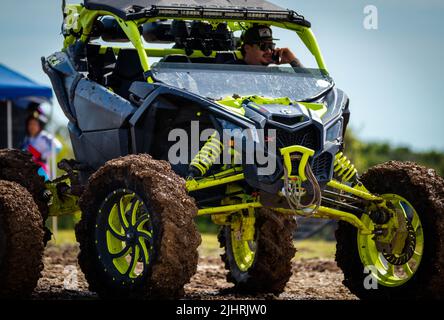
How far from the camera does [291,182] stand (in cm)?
1083

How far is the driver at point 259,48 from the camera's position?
12.8 meters

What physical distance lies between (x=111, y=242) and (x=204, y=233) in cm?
1488

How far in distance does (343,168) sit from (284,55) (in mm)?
1890

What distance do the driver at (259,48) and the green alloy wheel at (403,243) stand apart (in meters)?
1.69

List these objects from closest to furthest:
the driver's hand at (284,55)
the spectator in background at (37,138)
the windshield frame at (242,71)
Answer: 1. the windshield frame at (242,71)
2. the driver's hand at (284,55)
3. the spectator in background at (37,138)

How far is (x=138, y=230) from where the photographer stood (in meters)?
10.7

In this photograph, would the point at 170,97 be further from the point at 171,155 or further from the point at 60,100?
the point at 60,100

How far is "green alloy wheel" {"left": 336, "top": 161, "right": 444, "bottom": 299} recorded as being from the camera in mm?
11344

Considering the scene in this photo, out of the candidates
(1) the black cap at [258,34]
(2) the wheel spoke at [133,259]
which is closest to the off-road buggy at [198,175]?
(2) the wheel spoke at [133,259]

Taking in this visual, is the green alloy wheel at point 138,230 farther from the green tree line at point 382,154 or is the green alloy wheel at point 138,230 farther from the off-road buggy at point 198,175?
the green tree line at point 382,154

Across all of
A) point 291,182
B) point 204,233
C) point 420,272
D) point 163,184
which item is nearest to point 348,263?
point 420,272

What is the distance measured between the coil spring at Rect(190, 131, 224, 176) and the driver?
1.93m

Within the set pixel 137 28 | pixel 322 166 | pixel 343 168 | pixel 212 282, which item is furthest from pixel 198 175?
pixel 212 282
